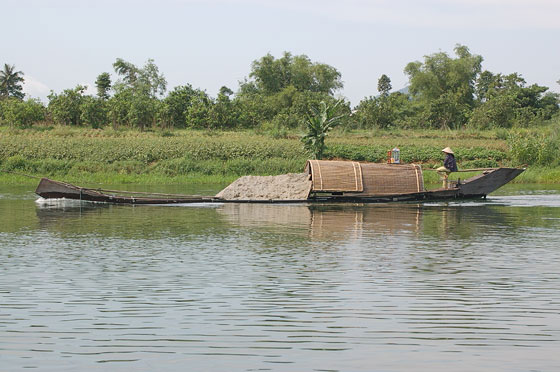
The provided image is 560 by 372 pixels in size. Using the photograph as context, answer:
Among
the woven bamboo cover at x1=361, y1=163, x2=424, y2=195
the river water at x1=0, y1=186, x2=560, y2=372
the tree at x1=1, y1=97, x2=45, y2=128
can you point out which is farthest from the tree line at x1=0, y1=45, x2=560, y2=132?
the river water at x1=0, y1=186, x2=560, y2=372

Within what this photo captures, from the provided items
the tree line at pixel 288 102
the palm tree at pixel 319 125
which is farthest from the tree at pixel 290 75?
the palm tree at pixel 319 125

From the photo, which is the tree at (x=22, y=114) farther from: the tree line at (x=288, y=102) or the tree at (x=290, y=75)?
the tree at (x=290, y=75)

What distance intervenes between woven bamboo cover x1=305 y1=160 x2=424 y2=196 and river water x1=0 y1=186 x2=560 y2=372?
15.8ft

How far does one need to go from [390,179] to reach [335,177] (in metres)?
1.73

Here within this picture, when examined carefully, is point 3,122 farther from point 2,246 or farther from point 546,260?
point 546,260

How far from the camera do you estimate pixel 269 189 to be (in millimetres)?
20359

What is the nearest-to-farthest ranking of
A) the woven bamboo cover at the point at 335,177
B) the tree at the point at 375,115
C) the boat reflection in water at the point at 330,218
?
1. the boat reflection in water at the point at 330,218
2. the woven bamboo cover at the point at 335,177
3. the tree at the point at 375,115

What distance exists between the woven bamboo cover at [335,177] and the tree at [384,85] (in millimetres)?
60042

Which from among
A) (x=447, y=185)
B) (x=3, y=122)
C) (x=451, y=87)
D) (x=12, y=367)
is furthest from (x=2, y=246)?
(x=451, y=87)

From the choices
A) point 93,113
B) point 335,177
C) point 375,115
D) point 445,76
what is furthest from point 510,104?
point 335,177

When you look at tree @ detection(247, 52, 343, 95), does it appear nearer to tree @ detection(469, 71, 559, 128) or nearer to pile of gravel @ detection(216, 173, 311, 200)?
tree @ detection(469, 71, 559, 128)

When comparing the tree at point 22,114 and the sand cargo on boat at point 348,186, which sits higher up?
the tree at point 22,114

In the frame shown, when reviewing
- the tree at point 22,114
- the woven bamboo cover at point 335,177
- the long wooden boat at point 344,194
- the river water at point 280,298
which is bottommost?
the river water at point 280,298

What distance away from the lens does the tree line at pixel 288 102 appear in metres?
48.0
